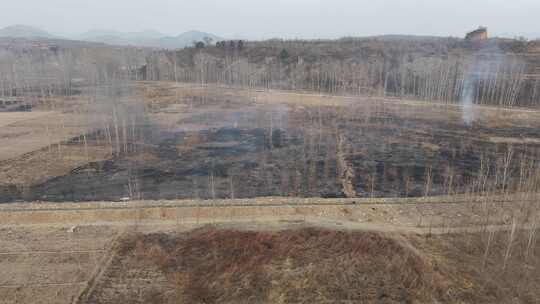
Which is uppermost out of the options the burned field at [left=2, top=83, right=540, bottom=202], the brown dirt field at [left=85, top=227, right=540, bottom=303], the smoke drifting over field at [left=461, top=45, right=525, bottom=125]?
the smoke drifting over field at [left=461, top=45, right=525, bottom=125]

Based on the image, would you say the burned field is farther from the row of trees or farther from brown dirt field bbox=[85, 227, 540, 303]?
the row of trees

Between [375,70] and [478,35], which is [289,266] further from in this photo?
[478,35]

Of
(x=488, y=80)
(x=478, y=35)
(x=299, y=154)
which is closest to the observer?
(x=299, y=154)

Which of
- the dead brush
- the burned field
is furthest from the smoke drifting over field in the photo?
Result: the dead brush

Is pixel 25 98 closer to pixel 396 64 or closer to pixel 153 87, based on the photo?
pixel 153 87

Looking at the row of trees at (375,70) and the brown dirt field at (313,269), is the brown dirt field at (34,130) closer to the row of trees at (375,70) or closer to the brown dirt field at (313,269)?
the brown dirt field at (313,269)

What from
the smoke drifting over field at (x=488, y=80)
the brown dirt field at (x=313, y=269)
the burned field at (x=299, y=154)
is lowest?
the brown dirt field at (x=313, y=269)

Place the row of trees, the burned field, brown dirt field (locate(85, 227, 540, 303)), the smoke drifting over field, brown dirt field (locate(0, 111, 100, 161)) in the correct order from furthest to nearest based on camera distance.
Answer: the row of trees → the smoke drifting over field → brown dirt field (locate(0, 111, 100, 161)) → the burned field → brown dirt field (locate(85, 227, 540, 303))

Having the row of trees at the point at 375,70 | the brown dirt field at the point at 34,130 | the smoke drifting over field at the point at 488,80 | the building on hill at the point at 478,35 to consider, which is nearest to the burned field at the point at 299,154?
the brown dirt field at the point at 34,130

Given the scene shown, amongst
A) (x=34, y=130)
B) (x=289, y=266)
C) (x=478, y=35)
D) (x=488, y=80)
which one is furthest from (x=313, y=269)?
(x=478, y=35)
